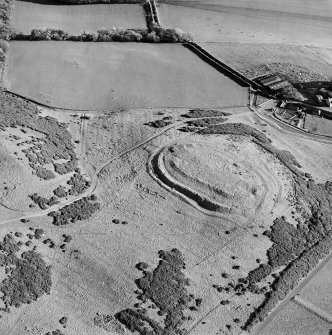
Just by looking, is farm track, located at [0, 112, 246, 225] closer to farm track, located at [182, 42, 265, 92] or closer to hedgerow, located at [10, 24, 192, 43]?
farm track, located at [182, 42, 265, 92]

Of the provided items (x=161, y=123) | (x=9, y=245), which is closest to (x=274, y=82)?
(x=161, y=123)

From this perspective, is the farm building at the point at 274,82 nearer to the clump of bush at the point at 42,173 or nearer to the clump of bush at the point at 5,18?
the clump of bush at the point at 42,173

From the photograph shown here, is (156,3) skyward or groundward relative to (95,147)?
skyward

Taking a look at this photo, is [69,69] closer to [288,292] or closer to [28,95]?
[28,95]

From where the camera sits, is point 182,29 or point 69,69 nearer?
point 69,69

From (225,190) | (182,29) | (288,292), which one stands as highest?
(182,29)

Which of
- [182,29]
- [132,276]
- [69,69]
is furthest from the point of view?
[182,29]

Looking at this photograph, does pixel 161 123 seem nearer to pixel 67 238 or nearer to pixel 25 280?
pixel 67 238

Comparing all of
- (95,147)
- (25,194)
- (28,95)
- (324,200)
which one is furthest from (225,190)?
(28,95)
